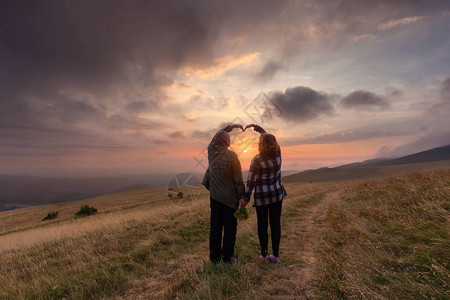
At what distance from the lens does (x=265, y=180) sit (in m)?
4.70

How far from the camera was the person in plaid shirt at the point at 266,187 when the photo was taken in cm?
463

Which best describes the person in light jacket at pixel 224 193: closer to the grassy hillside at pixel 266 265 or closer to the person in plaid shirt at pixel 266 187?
the person in plaid shirt at pixel 266 187

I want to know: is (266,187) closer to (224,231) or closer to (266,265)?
(224,231)

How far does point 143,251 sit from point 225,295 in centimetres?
356

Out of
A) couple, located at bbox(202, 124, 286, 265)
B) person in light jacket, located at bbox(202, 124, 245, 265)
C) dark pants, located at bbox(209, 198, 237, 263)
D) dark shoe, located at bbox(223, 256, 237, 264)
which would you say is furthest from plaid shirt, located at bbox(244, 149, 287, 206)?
dark shoe, located at bbox(223, 256, 237, 264)

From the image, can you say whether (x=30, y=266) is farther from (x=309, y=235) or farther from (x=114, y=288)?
(x=309, y=235)

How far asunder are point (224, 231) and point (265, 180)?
5.05 feet

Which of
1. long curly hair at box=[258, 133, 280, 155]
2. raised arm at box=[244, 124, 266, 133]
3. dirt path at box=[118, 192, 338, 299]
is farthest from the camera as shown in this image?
raised arm at box=[244, 124, 266, 133]

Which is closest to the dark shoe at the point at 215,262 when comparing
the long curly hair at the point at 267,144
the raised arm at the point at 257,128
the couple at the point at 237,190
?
the couple at the point at 237,190

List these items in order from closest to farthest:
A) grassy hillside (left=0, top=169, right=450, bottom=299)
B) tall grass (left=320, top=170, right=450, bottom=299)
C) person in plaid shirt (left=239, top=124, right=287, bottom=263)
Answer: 1. tall grass (left=320, top=170, right=450, bottom=299)
2. grassy hillside (left=0, top=169, right=450, bottom=299)
3. person in plaid shirt (left=239, top=124, right=287, bottom=263)

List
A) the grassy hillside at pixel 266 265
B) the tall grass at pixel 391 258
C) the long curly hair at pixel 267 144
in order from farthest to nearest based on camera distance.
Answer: the long curly hair at pixel 267 144 < the grassy hillside at pixel 266 265 < the tall grass at pixel 391 258

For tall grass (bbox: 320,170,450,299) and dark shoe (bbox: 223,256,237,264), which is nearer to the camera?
tall grass (bbox: 320,170,450,299)

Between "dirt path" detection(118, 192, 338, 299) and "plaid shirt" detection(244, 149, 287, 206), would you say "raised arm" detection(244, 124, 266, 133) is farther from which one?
"dirt path" detection(118, 192, 338, 299)

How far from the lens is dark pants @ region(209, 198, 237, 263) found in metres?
4.82
